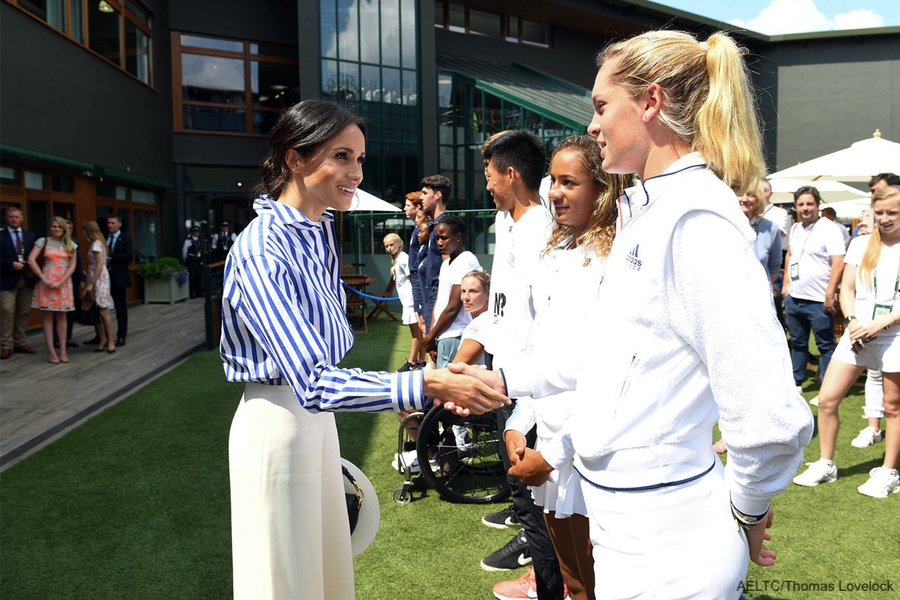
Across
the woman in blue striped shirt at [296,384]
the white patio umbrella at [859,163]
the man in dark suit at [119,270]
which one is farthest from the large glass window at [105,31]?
the woman in blue striped shirt at [296,384]

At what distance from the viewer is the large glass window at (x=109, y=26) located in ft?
43.6

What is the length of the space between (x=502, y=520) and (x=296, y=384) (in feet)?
9.00

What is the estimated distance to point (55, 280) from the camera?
30.8 feet

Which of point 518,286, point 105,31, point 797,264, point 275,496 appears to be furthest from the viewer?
point 105,31

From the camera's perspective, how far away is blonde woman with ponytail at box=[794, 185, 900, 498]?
4465mm

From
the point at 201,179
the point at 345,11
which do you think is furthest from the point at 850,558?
the point at 201,179

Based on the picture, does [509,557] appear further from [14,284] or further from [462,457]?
[14,284]

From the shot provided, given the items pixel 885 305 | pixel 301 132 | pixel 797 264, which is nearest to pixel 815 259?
pixel 797 264

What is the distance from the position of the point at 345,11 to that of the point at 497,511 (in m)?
18.5

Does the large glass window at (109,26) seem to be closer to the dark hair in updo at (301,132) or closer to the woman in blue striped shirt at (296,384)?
the dark hair in updo at (301,132)

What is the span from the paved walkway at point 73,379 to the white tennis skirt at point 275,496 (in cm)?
457

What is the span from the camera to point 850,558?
11.9 ft

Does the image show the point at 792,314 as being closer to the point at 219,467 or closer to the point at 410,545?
the point at 410,545

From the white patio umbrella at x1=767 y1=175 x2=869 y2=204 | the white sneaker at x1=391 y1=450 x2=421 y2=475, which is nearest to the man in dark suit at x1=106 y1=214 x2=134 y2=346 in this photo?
the white sneaker at x1=391 y1=450 x2=421 y2=475
